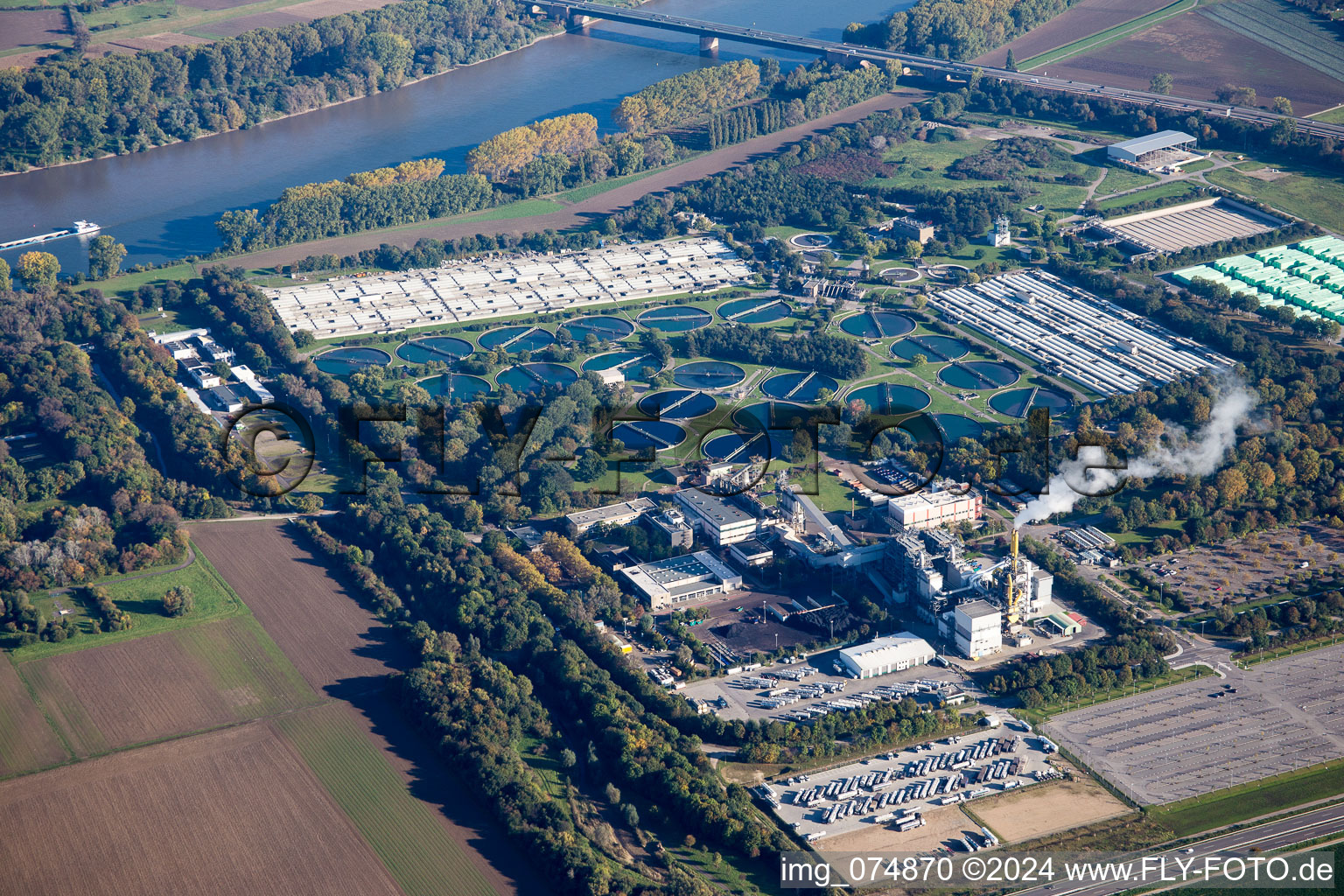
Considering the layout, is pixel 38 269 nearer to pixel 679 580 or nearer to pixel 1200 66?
pixel 679 580

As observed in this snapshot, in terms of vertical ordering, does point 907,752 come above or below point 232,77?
below

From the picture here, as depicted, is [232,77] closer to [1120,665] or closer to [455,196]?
[455,196]

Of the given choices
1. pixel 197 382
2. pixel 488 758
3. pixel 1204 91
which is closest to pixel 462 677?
pixel 488 758

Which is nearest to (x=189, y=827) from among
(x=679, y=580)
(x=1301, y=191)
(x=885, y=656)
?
(x=679, y=580)

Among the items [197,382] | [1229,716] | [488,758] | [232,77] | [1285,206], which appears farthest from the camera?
[232,77]

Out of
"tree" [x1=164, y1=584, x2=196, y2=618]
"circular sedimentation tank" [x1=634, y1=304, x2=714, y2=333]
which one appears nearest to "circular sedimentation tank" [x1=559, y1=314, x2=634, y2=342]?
"circular sedimentation tank" [x1=634, y1=304, x2=714, y2=333]

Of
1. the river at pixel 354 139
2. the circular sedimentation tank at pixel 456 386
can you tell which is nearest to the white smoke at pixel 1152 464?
Answer: the circular sedimentation tank at pixel 456 386
